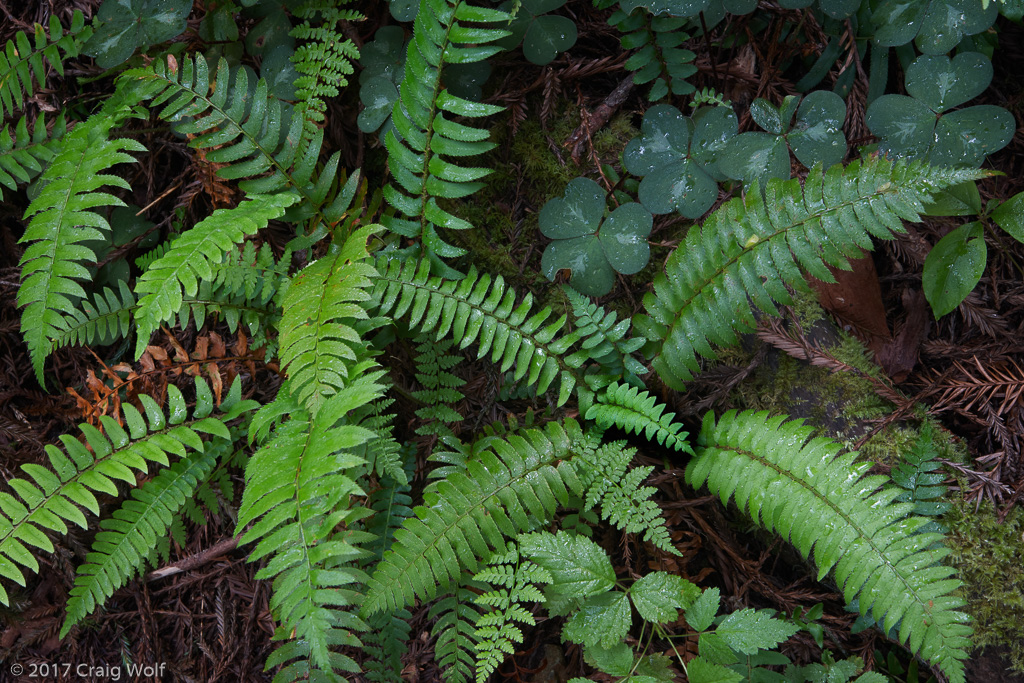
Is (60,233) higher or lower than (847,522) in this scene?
higher

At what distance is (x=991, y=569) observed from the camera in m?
2.27

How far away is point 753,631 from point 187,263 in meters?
2.43

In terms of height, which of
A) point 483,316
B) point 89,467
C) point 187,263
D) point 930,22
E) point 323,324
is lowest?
point 89,467

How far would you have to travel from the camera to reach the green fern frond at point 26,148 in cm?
262

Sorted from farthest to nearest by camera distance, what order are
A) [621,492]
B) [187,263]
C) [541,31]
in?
[541,31] < [621,492] < [187,263]

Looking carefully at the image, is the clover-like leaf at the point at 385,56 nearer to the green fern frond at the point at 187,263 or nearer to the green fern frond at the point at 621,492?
the green fern frond at the point at 187,263

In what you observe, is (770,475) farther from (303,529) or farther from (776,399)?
(303,529)

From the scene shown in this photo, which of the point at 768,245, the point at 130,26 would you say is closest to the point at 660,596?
the point at 768,245

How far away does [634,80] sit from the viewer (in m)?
2.61

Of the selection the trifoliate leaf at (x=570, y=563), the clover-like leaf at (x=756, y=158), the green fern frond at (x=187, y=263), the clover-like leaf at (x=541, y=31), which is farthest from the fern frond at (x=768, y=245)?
the green fern frond at (x=187, y=263)

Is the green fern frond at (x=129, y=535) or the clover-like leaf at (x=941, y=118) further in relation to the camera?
the green fern frond at (x=129, y=535)

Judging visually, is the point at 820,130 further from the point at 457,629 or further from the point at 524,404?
the point at 457,629

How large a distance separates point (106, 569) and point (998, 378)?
12.1 ft

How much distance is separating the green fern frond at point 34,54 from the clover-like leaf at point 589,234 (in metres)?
2.23
